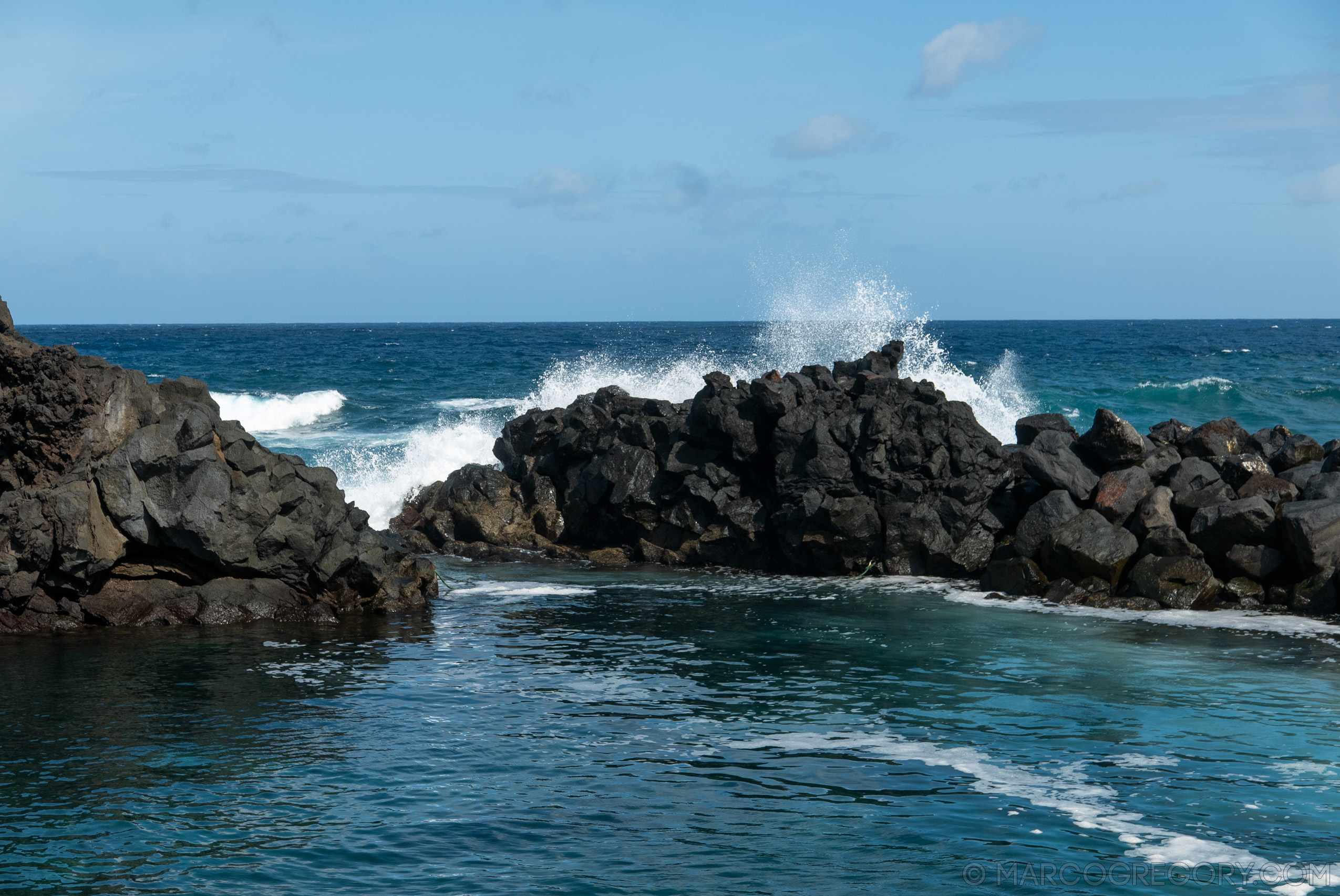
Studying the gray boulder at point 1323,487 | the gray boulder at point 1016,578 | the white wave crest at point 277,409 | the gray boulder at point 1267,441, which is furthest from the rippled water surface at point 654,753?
the white wave crest at point 277,409

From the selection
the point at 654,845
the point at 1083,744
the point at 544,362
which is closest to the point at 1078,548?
the point at 1083,744

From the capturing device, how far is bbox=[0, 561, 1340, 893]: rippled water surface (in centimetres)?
702

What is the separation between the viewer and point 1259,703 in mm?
10391

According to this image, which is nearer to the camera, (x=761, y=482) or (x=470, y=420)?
(x=761, y=482)

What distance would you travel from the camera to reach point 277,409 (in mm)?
35344

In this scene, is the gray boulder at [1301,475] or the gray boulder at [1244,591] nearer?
the gray boulder at [1244,591]

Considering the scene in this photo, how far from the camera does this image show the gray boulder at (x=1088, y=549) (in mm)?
15219

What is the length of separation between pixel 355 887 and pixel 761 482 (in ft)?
Answer: 40.9

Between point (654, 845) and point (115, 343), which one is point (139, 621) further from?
point (115, 343)

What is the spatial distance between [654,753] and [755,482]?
9.78 meters

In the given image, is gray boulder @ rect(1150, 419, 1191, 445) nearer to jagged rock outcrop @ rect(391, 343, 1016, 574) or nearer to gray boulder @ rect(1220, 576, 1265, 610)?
jagged rock outcrop @ rect(391, 343, 1016, 574)

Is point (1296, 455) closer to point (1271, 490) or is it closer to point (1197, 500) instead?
point (1271, 490)

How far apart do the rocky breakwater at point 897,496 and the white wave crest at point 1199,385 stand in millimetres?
22908

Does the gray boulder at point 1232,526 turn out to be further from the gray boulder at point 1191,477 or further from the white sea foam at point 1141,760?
the white sea foam at point 1141,760
